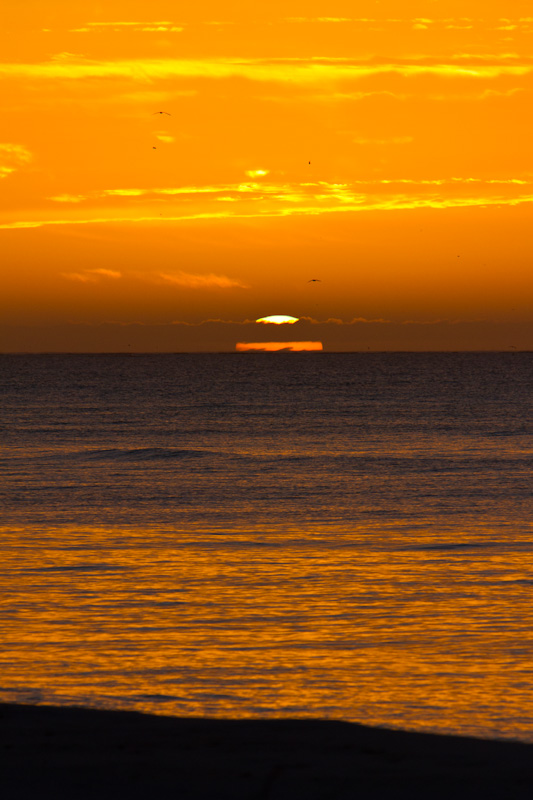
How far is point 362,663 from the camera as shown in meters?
12.9

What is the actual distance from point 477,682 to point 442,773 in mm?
3232

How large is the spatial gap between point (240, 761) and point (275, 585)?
848 cm

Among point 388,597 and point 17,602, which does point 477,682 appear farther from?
point 17,602

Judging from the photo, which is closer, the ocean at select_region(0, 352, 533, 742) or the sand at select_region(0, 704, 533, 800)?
the sand at select_region(0, 704, 533, 800)

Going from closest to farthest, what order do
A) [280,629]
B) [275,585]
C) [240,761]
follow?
[240,761], [280,629], [275,585]

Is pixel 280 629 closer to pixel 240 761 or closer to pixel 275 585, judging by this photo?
pixel 275 585

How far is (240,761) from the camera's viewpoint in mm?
9250

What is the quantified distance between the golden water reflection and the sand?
0.70 metres

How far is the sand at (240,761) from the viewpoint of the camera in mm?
8633

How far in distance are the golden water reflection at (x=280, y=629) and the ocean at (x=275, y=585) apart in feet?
0.15

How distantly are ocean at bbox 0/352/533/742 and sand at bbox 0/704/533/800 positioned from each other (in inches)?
26.3

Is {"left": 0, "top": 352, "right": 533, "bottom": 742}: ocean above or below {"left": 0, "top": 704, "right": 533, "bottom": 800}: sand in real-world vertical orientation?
above

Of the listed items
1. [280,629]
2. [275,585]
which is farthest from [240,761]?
[275,585]

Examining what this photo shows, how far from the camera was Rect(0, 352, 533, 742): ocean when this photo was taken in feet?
38.3
